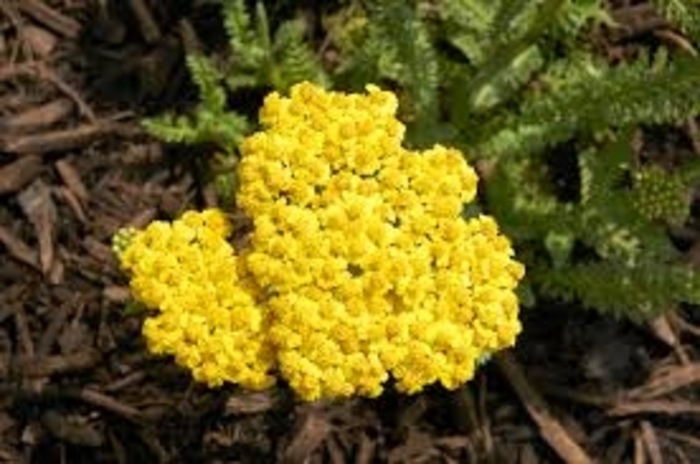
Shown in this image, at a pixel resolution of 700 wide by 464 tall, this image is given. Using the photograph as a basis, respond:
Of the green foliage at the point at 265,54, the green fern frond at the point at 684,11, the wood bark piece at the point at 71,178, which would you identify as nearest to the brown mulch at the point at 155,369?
the wood bark piece at the point at 71,178

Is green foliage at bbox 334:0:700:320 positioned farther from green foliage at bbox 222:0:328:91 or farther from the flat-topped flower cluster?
the flat-topped flower cluster

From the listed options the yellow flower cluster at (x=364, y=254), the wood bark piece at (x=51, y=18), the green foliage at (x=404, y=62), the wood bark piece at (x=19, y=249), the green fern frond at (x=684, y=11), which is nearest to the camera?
the yellow flower cluster at (x=364, y=254)

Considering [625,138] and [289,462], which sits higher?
[625,138]

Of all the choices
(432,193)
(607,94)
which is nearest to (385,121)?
(432,193)

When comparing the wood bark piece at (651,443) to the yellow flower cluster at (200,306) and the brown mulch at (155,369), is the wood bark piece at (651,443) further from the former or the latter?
the yellow flower cluster at (200,306)

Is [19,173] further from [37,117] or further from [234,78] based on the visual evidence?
[234,78]

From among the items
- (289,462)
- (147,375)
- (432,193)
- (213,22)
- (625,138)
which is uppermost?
(213,22)

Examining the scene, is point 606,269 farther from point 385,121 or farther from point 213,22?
point 213,22
